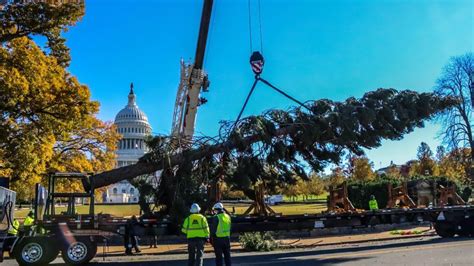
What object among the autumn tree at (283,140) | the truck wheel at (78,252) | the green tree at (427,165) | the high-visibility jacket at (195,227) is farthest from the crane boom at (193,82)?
the green tree at (427,165)

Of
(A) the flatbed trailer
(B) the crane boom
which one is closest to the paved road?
(A) the flatbed trailer

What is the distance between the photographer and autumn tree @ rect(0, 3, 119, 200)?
19.3 m

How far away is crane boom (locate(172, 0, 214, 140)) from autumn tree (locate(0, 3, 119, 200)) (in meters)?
4.68

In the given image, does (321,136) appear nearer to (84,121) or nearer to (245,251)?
(245,251)

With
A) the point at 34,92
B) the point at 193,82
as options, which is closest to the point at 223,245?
the point at 193,82

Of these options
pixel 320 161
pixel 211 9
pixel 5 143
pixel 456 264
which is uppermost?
pixel 211 9

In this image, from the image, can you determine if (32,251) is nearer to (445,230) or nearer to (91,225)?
(91,225)

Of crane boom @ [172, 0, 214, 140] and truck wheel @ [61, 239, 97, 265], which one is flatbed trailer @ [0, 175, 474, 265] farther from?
crane boom @ [172, 0, 214, 140]

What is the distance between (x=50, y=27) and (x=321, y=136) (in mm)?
12694

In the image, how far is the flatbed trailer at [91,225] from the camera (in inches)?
485

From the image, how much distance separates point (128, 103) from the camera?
11269 cm

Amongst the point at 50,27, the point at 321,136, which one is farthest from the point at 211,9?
the point at 50,27

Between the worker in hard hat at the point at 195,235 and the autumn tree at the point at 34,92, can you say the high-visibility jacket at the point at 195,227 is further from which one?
the autumn tree at the point at 34,92

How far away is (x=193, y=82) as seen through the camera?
63.0 feet
